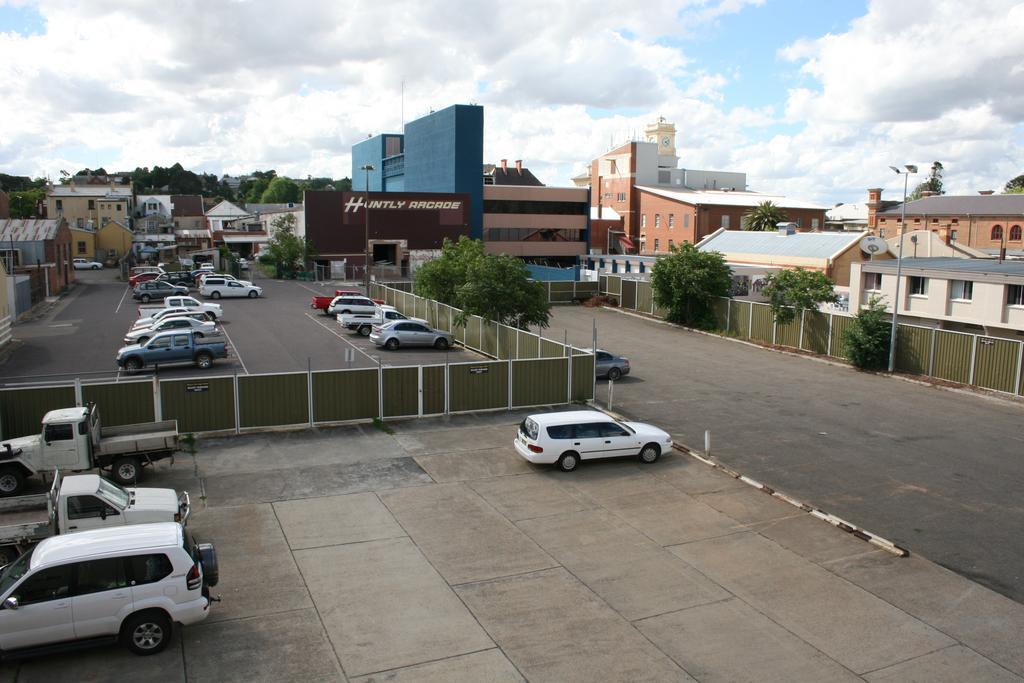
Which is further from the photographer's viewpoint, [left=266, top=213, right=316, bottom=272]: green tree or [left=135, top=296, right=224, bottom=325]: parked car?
[left=266, top=213, right=316, bottom=272]: green tree

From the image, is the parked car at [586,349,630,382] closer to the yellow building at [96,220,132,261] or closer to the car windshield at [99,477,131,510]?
the car windshield at [99,477,131,510]

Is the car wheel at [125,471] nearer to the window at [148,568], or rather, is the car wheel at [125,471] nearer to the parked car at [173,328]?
the window at [148,568]

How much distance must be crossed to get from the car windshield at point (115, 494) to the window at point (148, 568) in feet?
10.2

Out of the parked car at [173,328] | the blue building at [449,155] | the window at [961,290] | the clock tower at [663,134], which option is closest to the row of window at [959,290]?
the window at [961,290]

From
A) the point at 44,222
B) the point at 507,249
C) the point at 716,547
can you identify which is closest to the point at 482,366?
the point at 716,547

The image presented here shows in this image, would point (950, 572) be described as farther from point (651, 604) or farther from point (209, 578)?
point (209, 578)

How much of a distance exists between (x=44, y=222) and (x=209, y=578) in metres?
56.9

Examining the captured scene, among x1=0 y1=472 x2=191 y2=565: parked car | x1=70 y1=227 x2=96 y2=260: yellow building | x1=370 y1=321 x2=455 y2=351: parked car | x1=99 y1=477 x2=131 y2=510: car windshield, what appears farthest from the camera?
x1=70 y1=227 x2=96 y2=260: yellow building

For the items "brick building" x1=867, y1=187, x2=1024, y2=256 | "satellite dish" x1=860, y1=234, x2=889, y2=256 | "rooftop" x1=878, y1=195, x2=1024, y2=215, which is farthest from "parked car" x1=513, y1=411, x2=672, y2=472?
"rooftop" x1=878, y1=195, x2=1024, y2=215

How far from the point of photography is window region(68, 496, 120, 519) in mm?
13453

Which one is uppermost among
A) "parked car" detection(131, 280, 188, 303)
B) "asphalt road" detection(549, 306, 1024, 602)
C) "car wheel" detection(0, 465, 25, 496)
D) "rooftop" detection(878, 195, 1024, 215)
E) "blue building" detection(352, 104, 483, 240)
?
"blue building" detection(352, 104, 483, 240)

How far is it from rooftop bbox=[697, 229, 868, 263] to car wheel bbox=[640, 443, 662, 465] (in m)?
40.8

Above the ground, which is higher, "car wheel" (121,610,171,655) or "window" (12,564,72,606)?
"window" (12,564,72,606)

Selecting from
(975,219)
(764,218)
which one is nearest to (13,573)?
(764,218)
